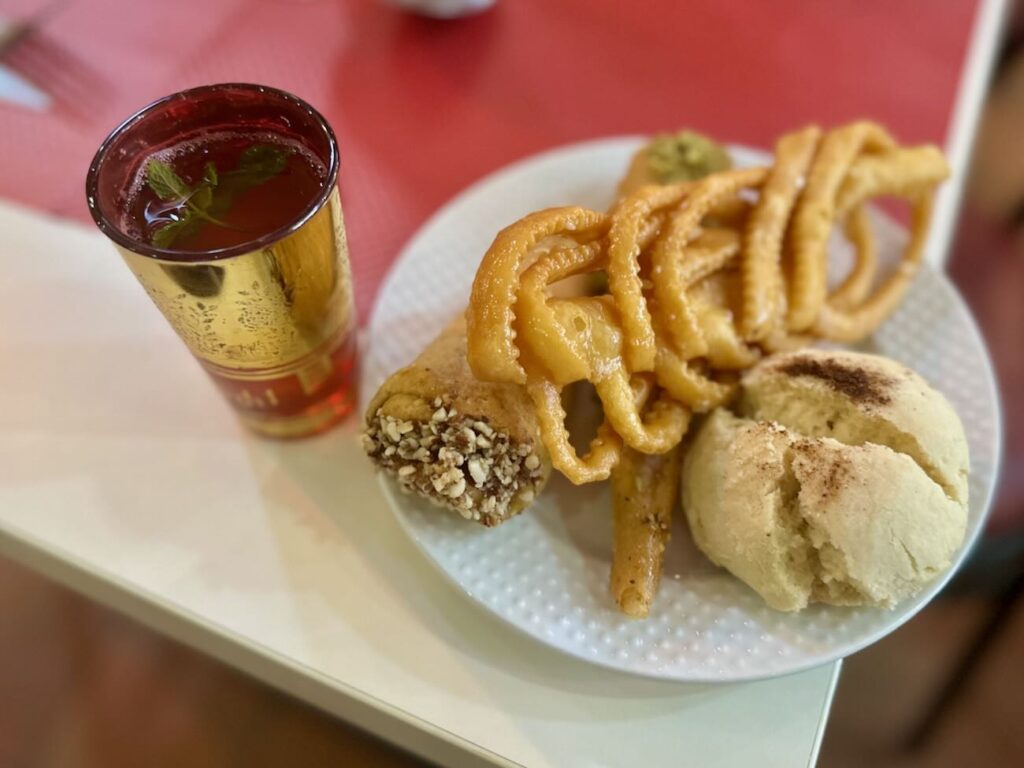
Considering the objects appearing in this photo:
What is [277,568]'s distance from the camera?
71cm

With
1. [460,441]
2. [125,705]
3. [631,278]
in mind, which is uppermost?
[631,278]

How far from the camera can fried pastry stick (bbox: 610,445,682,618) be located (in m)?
0.63

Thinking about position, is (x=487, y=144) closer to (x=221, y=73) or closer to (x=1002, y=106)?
(x=221, y=73)

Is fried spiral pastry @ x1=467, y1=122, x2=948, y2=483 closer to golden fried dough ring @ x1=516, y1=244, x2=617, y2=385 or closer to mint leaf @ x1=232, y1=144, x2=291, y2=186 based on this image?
golden fried dough ring @ x1=516, y1=244, x2=617, y2=385

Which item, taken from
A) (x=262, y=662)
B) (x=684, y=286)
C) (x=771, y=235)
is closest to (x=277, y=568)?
(x=262, y=662)

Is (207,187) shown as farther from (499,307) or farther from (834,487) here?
(834,487)

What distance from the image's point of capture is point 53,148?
3.24 feet

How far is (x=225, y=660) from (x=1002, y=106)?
1381 mm

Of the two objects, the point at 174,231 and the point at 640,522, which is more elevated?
the point at 174,231

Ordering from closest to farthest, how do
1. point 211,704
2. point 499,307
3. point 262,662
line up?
point 499,307, point 262,662, point 211,704

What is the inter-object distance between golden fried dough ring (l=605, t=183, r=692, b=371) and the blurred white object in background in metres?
0.61

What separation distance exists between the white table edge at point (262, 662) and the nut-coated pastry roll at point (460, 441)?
0.18 metres

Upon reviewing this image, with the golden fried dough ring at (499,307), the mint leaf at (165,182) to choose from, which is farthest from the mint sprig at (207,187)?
the golden fried dough ring at (499,307)

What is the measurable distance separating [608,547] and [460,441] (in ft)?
0.58
